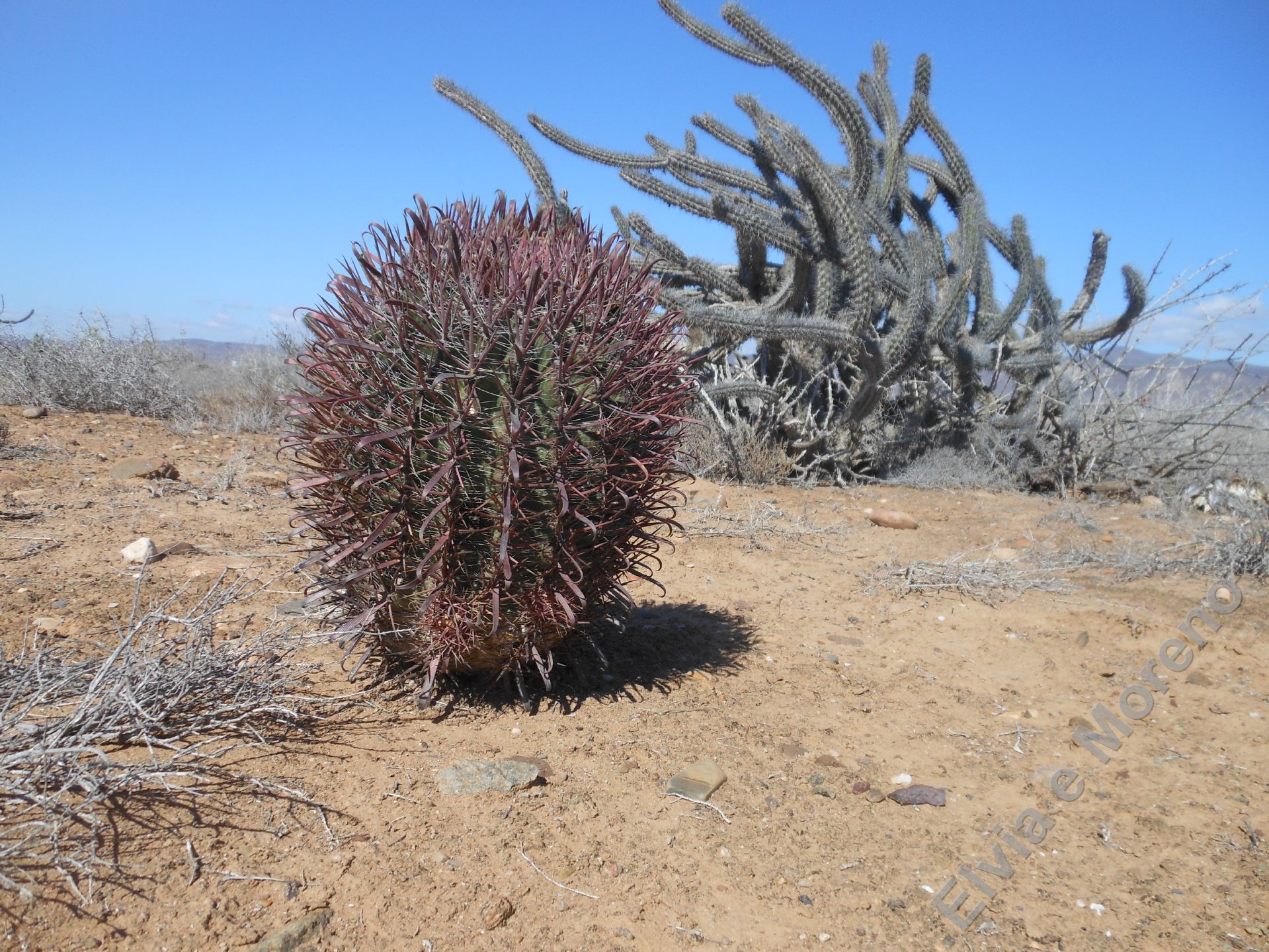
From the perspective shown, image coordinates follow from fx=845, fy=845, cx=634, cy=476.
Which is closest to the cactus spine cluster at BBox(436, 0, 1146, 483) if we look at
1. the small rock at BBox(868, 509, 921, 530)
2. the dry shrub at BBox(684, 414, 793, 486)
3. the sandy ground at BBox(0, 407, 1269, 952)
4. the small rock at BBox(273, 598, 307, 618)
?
the dry shrub at BBox(684, 414, 793, 486)

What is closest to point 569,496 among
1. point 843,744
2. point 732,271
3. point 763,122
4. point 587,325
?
point 587,325

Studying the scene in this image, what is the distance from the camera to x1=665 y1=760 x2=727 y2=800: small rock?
289cm

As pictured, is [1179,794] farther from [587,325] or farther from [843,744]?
[587,325]

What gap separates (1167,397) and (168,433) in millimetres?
11448

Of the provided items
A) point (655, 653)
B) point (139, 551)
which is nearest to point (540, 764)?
point (655, 653)

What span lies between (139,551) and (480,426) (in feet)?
9.83

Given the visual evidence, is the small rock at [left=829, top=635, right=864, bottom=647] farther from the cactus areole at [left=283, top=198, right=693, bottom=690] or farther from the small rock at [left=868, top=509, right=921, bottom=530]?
the small rock at [left=868, top=509, right=921, bottom=530]

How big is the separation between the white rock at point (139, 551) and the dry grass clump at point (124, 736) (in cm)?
135

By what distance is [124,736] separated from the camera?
2.66 m

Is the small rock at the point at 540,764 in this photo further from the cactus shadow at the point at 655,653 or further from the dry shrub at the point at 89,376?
the dry shrub at the point at 89,376

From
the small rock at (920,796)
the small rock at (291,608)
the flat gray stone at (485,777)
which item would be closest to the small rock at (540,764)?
the flat gray stone at (485,777)

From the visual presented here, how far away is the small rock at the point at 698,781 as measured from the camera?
289 cm

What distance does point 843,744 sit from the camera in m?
3.39

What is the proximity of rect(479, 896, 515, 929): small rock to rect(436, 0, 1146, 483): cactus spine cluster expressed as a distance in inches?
235
